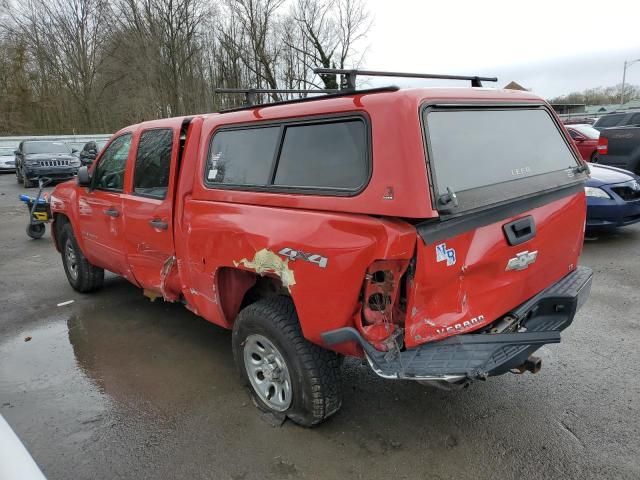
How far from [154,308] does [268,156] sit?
2924 mm

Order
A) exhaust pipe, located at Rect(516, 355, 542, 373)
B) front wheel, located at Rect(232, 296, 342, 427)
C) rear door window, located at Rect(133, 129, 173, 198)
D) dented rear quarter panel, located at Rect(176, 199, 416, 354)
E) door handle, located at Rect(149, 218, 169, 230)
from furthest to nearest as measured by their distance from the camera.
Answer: rear door window, located at Rect(133, 129, 173, 198), door handle, located at Rect(149, 218, 169, 230), front wheel, located at Rect(232, 296, 342, 427), exhaust pipe, located at Rect(516, 355, 542, 373), dented rear quarter panel, located at Rect(176, 199, 416, 354)

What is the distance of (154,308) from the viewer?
5.14 metres

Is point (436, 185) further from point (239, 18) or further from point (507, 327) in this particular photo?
point (239, 18)

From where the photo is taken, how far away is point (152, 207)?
3.79m

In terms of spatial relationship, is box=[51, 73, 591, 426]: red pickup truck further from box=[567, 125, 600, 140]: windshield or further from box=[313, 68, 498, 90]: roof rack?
box=[567, 125, 600, 140]: windshield

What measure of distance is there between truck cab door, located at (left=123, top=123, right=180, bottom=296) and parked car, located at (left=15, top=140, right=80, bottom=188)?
14.3m

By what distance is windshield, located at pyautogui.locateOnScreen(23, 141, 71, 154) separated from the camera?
17.5m

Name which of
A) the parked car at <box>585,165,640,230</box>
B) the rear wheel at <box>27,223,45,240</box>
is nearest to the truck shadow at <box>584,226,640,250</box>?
the parked car at <box>585,165,640,230</box>

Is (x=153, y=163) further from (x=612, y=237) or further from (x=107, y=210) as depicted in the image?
(x=612, y=237)

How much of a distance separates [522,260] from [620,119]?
1281 cm

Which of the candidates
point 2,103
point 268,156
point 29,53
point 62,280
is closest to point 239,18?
point 29,53

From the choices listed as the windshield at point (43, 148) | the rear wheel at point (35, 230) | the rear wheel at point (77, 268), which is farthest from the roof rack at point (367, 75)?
the windshield at point (43, 148)

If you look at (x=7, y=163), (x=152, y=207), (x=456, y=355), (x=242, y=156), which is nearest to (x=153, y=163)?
(x=152, y=207)

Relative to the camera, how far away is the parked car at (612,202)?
6.67m
